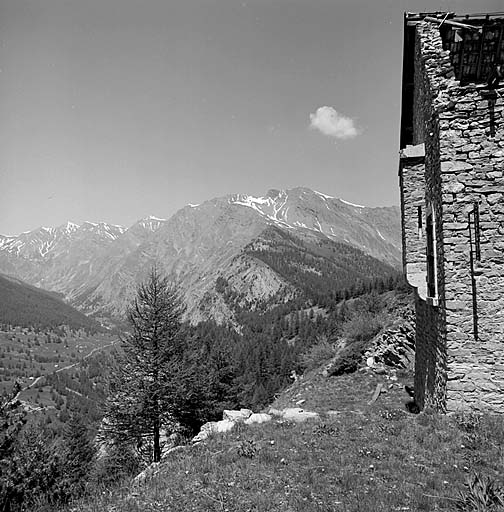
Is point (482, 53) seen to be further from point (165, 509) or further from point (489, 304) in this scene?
point (165, 509)

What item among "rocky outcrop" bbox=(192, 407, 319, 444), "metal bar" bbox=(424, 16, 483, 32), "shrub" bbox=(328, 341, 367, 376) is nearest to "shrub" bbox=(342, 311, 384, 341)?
"shrub" bbox=(328, 341, 367, 376)

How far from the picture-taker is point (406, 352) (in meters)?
21.2

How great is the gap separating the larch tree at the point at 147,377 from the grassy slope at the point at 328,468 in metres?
10.4

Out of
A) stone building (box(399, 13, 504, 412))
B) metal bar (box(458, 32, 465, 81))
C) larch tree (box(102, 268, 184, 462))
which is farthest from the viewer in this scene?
larch tree (box(102, 268, 184, 462))

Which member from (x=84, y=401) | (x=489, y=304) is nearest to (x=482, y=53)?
(x=489, y=304)

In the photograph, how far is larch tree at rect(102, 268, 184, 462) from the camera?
1980 centimetres

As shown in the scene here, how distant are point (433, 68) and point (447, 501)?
11.6 meters

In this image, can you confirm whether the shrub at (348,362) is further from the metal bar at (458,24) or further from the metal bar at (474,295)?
the metal bar at (458,24)

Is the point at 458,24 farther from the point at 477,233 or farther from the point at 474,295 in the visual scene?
the point at 474,295

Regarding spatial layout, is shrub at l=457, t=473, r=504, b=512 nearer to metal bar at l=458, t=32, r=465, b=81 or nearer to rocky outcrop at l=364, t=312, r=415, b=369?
metal bar at l=458, t=32, r=465, b=81

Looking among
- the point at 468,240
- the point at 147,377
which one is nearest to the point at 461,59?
the point at 468,240

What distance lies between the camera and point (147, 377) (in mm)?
20469

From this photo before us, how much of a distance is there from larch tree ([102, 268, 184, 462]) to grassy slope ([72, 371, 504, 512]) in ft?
34.0

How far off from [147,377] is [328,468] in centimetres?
1480
